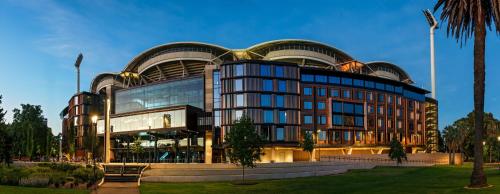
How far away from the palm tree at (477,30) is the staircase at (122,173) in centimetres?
3288

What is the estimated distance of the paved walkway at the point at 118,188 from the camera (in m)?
40.2

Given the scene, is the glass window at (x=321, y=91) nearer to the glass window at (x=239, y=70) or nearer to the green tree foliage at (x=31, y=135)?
the glass window at (x=239, y=70)

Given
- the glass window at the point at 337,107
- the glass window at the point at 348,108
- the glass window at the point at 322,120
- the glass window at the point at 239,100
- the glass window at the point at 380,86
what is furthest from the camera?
the glass window at the point at 380,86

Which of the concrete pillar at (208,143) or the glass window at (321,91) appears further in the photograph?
the glass window at (321,91)

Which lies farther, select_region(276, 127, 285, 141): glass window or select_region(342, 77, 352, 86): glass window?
select_region(342, 77, 352, 86): glass window

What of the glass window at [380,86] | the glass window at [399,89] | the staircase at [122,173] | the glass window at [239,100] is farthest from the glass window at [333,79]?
the staircase at [122,173]

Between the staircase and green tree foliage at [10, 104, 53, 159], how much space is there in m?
25.7

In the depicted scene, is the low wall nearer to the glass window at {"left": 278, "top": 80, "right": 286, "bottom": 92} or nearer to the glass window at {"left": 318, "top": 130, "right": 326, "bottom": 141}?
the glass window at {"left": 318, "top": 130, "right": 326, "bottom": 141}

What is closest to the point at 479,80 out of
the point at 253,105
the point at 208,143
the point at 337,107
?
the point at 253,105

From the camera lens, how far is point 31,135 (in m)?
97.1

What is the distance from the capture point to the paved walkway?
4019cm

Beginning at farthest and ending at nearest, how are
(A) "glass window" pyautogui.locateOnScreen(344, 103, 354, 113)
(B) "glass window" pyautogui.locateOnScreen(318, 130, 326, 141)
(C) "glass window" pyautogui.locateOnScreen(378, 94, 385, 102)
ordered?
(C) "glass window" pyautogui.locateOnScreen(378, 94, 385, 102), (A) "glass window" pyautogui.locateOnScreen(344, 103, 354, 113), (B) "glass window" pyautogui.locateOnScreen(318, 130, 326, 141)

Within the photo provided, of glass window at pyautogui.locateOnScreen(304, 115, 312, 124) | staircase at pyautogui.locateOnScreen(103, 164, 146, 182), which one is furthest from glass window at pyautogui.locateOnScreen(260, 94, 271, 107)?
staircase at pyautogui.locateOnScreen(103, 164, 146, 182)

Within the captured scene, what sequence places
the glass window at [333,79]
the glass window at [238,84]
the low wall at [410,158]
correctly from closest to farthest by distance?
the glass window at [238,84], the low wall at [410,158], the glass window at [333,79]
